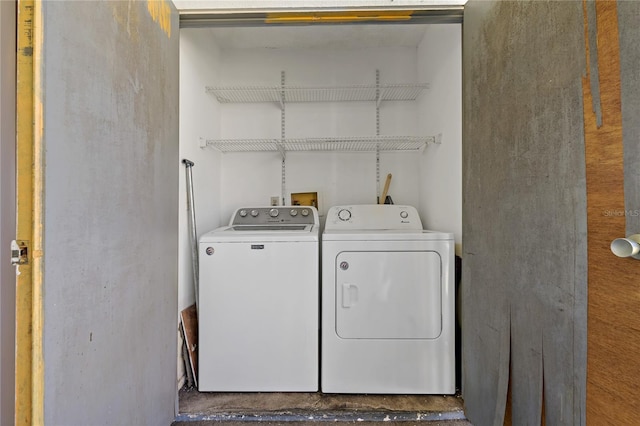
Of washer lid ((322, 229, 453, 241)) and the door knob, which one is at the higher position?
the door knob

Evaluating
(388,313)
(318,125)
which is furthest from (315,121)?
(388,313)

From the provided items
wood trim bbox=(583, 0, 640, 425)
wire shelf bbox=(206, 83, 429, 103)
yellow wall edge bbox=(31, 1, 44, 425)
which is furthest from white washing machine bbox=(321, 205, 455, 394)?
wire shelf bbox=(206, 83, 429, 103)

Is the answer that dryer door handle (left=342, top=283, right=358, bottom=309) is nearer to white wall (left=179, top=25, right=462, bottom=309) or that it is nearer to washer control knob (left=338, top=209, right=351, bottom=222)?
washer control knob (left=338, top=209, right=351, bottom=222)

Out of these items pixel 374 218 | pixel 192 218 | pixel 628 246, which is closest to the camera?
pixel 628 246

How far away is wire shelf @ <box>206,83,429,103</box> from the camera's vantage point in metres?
2.24

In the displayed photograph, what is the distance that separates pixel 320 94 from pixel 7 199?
2030 millimetres

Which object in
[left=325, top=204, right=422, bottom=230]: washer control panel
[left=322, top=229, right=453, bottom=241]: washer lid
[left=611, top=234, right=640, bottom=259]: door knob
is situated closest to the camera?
[left=611, top=234, right=640, bottom=259]: door knob

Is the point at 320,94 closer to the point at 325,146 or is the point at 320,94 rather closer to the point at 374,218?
the point at 325,146

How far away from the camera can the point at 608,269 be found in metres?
0.72

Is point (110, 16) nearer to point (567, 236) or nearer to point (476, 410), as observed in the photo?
point (567, 236)

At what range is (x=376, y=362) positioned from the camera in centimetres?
157

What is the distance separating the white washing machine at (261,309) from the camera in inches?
62.0

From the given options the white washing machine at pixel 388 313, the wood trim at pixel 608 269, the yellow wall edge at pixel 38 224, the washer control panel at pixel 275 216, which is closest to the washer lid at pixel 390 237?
the white washing machine at pixel 388 313

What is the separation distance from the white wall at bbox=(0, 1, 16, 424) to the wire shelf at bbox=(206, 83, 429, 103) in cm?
154
